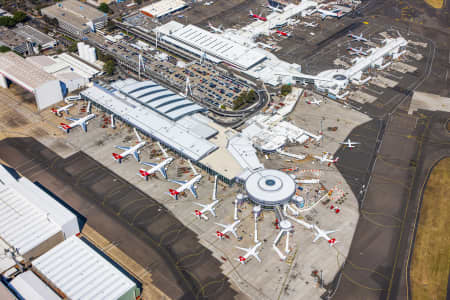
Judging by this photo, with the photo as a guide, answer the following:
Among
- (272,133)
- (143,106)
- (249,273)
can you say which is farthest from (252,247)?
(143,106)

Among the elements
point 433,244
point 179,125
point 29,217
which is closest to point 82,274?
point 29,217

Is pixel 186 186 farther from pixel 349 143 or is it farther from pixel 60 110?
pixel 60 110

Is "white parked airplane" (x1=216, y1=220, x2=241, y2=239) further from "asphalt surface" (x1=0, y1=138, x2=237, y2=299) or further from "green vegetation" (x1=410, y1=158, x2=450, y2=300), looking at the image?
"green vegetation" (x1=410, y1=158, x2=450, y2=300)

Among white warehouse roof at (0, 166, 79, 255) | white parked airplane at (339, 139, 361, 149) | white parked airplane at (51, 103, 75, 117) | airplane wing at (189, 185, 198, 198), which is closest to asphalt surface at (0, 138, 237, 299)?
white warehouse roof at (0, 166, 79, 255)

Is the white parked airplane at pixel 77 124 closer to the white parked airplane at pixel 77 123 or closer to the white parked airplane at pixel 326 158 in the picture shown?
the white parked airplane at pixel 77 123

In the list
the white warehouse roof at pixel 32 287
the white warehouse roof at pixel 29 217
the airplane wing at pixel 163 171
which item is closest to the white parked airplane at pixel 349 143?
the airplane wing at pixel 163 171
